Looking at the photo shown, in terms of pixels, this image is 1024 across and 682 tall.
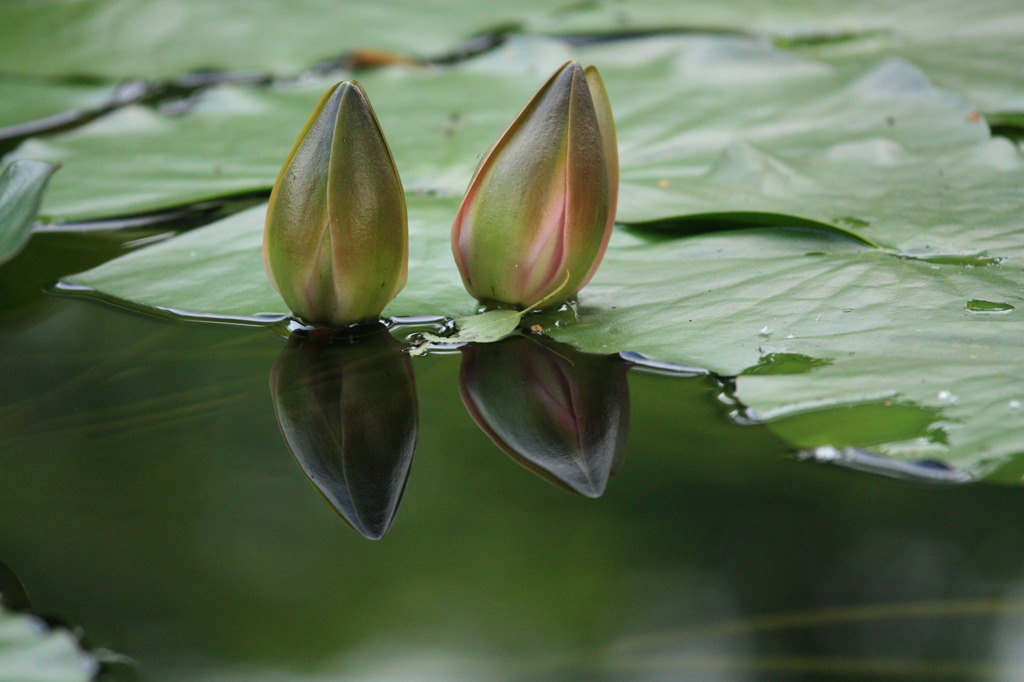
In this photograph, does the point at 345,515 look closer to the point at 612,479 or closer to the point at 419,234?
the point at 612,479


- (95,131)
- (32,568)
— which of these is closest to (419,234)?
(32,568)

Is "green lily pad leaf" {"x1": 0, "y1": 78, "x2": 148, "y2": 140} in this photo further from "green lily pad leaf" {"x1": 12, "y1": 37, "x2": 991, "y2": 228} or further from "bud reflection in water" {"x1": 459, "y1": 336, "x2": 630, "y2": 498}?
"bud reflection in water" {"x1": 459, "y1": 336, "x2": 630, "y2": 498}

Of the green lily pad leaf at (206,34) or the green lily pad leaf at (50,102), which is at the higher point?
the green lily pad leaf at (206,34)

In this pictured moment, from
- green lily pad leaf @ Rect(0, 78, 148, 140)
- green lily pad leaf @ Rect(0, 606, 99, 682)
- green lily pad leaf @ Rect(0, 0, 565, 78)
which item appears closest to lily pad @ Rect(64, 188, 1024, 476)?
green lily pad leaf @ Rect(0, 606, 99, 682)

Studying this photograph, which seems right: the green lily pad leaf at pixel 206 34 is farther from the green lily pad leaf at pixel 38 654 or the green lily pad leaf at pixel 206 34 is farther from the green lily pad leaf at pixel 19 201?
the green lily pad leaf at pixel 38 654

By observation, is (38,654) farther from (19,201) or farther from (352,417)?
(19,201)

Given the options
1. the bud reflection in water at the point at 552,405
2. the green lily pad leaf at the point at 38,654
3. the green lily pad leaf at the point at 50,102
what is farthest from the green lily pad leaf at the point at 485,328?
the green lily pad leaf at the point at 50,102

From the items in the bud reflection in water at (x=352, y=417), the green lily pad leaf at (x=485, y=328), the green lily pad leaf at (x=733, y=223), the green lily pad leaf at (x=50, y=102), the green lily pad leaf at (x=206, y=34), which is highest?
the green lily pad leaf at (x=206, y=34)
